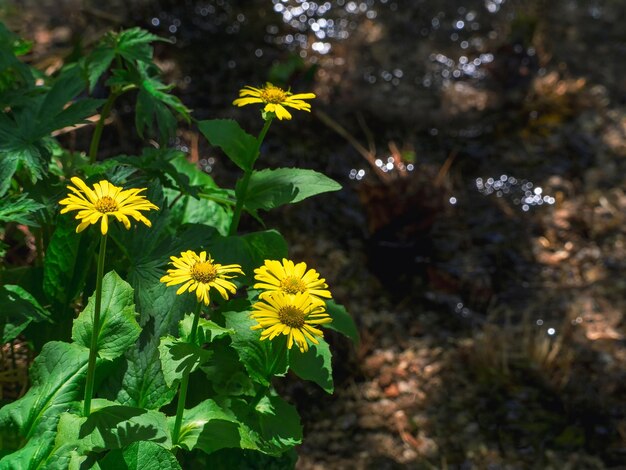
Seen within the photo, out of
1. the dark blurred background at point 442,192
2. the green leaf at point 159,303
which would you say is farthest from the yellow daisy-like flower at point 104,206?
the dark blurred background at point 442,192

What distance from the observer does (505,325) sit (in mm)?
3182

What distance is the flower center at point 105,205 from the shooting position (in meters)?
1.44

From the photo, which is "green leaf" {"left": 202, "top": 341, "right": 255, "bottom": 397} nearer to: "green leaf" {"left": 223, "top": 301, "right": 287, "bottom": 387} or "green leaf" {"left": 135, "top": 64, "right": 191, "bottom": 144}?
"green leaf" {"left": 223, "top": 301, "right": 287, "bottom": 387}

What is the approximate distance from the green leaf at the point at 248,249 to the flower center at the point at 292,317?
0.39 meters

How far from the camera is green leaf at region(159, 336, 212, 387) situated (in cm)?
158

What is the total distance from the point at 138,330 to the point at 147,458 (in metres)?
0.30

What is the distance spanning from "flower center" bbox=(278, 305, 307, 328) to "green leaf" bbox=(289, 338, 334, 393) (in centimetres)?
20

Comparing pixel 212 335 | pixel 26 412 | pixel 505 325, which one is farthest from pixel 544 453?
pixel 26 412

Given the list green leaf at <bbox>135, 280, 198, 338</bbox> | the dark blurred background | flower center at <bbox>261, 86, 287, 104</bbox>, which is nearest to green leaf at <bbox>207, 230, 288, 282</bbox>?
green leaf at <bbox>135, 280, 198, 338</bbox>

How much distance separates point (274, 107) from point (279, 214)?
70.1 inches

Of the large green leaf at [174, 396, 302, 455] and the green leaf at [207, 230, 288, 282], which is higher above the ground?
the green leaf at [207, 230, 288, 282]

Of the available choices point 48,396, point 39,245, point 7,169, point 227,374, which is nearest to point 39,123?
point 7,169

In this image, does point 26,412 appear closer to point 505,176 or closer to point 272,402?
point 272,402

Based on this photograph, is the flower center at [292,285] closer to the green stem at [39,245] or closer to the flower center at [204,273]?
the flower center at [204,273]
